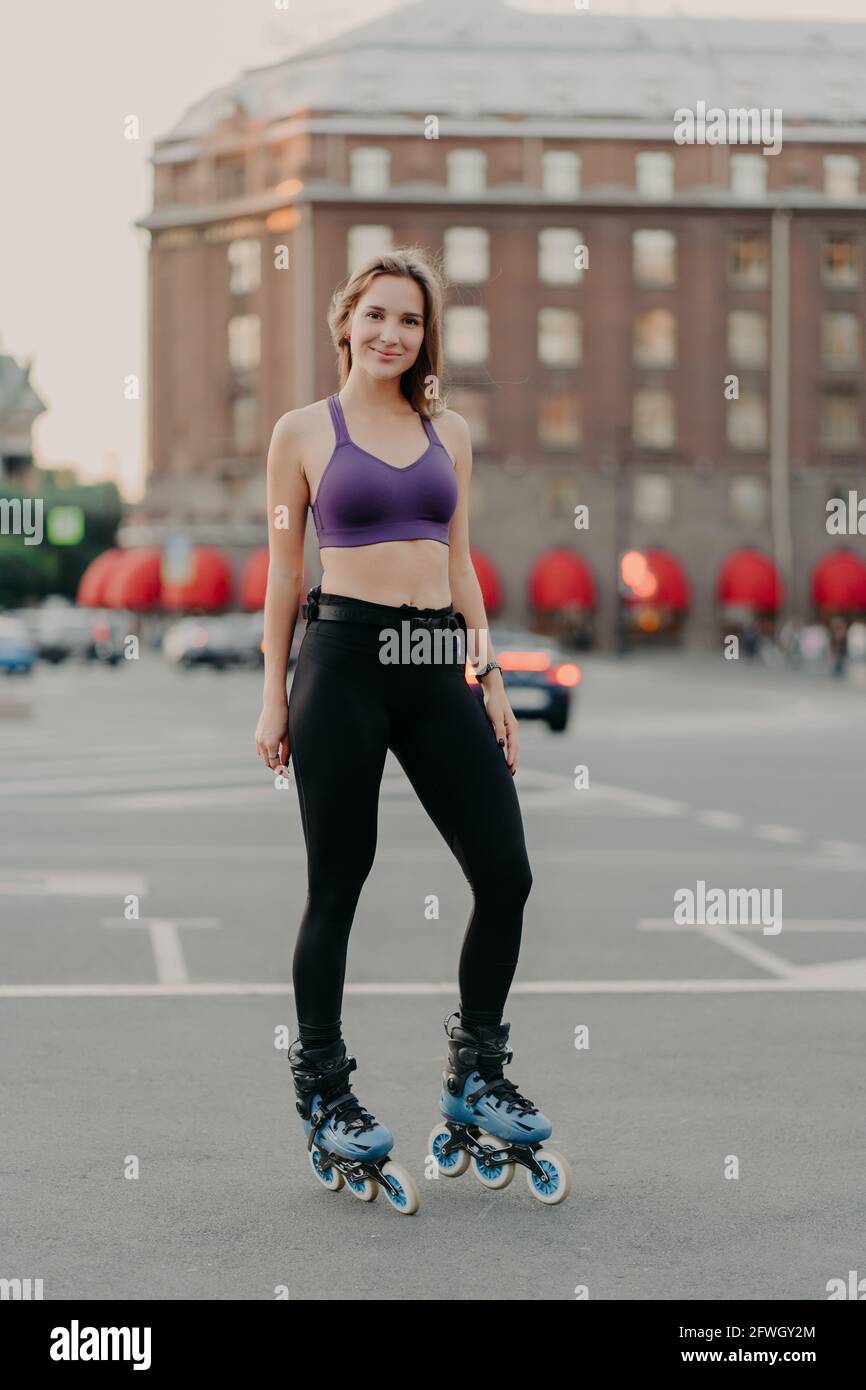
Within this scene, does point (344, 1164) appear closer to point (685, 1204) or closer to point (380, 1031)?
point (685, 1204)

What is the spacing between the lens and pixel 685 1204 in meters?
4.54

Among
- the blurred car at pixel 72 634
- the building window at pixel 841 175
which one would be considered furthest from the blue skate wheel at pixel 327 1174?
the building window at pixel 841 175

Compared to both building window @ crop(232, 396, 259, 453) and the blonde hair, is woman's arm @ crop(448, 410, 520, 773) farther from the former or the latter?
building window @ crop(232, 396, 259, 453)

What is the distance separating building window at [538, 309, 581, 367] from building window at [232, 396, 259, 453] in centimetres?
974

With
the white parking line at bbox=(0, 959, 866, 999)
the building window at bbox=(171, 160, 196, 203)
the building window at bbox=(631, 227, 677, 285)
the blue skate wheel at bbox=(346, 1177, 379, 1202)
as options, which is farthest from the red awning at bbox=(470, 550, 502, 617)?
the blue skate wheel at bbox=(346, 1177, 379, 1202)

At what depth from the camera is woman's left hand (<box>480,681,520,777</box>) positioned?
4.66 meters

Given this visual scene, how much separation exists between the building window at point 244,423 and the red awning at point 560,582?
10439 millimetres

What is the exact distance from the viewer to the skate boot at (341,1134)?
4.45m

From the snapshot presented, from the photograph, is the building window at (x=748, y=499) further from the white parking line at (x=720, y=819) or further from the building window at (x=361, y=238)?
the white parking line at (x=720, y=819)

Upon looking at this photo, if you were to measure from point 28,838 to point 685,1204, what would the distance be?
8855 millimetres

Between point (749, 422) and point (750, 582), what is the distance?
206 inches

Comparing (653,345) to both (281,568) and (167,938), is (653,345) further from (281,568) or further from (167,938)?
(281,568)
